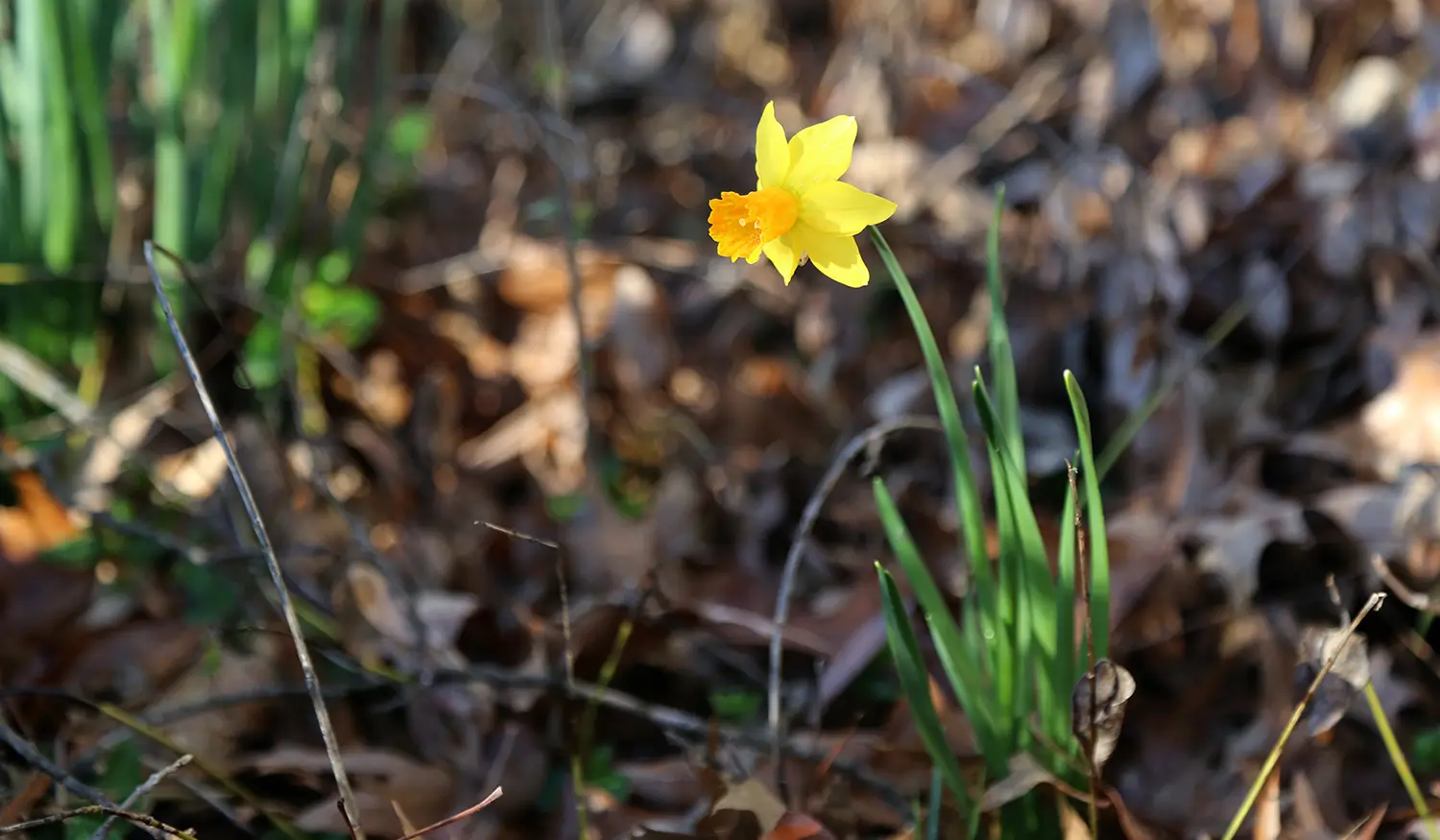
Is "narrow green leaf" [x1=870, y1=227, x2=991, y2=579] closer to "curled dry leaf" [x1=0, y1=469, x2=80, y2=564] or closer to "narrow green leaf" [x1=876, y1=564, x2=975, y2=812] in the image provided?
"narrow green leaf" [x1=876, y1=564, x2=975, y2=812]

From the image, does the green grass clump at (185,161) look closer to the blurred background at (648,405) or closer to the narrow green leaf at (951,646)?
the blurred background at (648,405)

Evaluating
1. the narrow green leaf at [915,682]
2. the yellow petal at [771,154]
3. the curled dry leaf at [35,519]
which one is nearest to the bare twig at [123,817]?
the narrow green leaf at [915,682]

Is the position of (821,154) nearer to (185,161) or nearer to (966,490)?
(966,490)

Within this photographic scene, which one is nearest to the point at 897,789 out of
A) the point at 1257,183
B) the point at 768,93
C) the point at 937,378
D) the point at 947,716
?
the point at 947,716

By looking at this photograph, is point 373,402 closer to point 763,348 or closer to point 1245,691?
point 763,348

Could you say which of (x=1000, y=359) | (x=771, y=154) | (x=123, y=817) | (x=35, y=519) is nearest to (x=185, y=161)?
(x=35, y=519)

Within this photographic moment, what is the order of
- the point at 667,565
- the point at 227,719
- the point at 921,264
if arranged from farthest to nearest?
the point at 921,264
the point at 667,565
the point at 227,719

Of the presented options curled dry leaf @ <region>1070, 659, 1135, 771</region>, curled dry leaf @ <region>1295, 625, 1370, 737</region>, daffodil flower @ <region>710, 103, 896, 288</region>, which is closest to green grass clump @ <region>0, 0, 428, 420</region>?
daffodil flower @ <region>710, 103, 896, 288</region>
